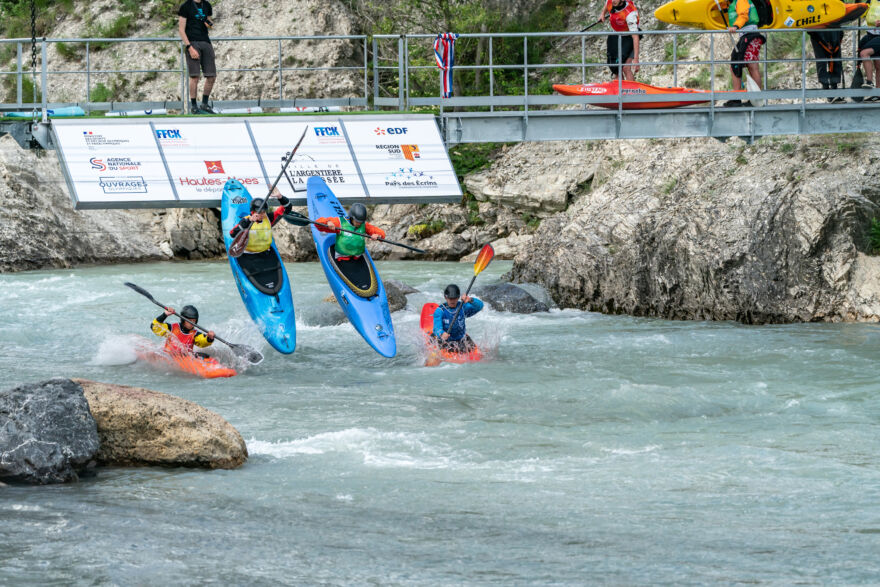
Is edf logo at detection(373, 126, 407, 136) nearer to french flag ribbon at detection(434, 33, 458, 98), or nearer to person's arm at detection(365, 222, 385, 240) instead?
french flag ribbon at detection(434, 33, 458, 98)

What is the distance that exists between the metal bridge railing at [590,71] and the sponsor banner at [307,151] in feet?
3.32

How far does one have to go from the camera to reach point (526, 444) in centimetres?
841

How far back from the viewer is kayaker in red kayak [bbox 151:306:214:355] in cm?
1195

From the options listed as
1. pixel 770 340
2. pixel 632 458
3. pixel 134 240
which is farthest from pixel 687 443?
pixel 134 240

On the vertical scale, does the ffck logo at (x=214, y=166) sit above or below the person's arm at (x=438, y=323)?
above

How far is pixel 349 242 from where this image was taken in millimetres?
13102

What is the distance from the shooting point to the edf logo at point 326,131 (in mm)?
13305

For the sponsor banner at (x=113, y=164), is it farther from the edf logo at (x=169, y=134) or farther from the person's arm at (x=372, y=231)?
the person's arm at (x=372, y=231)

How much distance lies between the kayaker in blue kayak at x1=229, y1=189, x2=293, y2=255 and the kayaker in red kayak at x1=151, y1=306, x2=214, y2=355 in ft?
4.08

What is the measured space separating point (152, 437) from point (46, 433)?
2.31ft

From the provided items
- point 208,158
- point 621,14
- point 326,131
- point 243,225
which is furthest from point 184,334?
point 621,14

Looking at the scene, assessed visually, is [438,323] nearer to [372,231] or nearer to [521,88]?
[372,231]

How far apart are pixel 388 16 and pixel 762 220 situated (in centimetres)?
1501

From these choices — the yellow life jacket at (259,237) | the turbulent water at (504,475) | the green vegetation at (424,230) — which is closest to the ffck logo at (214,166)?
the yellow life jacket at (259,237)
